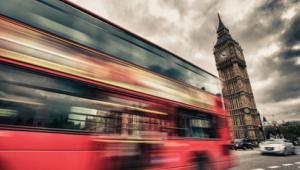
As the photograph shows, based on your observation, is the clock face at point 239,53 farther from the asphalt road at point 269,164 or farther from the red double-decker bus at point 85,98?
the red double-decker bus at point 85,98

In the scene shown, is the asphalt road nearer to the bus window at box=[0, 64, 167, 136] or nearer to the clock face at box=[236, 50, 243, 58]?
the bus window at box=[0, 64, 167, 136]

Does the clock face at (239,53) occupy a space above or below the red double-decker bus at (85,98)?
above

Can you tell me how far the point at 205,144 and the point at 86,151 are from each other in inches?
145

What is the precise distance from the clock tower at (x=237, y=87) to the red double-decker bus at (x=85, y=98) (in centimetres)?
5034

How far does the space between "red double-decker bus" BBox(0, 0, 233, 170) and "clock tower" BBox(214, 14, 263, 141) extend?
1982 inches

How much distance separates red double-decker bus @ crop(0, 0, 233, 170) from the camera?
2.62 meters

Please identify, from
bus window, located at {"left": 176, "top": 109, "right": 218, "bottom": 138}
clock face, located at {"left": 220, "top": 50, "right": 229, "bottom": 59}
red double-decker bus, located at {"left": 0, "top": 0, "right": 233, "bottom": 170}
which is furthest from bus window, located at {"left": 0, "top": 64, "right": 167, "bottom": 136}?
clock face, located at {"left": 220, "top": 50, "right": 229, "bottom": 59}

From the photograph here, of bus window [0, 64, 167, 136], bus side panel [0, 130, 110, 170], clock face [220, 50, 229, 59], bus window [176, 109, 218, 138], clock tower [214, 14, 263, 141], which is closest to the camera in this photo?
bus side panel [0, 130, 110, 170]

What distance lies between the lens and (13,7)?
118 inches

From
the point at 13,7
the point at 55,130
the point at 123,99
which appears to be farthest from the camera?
the point at 123,99

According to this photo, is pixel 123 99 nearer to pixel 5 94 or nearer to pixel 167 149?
pixel 167 149

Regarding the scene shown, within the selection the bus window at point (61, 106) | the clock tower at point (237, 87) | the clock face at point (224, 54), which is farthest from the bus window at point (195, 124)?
the clock face at point (224, 54)

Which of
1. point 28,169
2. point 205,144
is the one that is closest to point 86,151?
point 28,169

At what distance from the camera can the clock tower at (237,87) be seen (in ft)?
172
